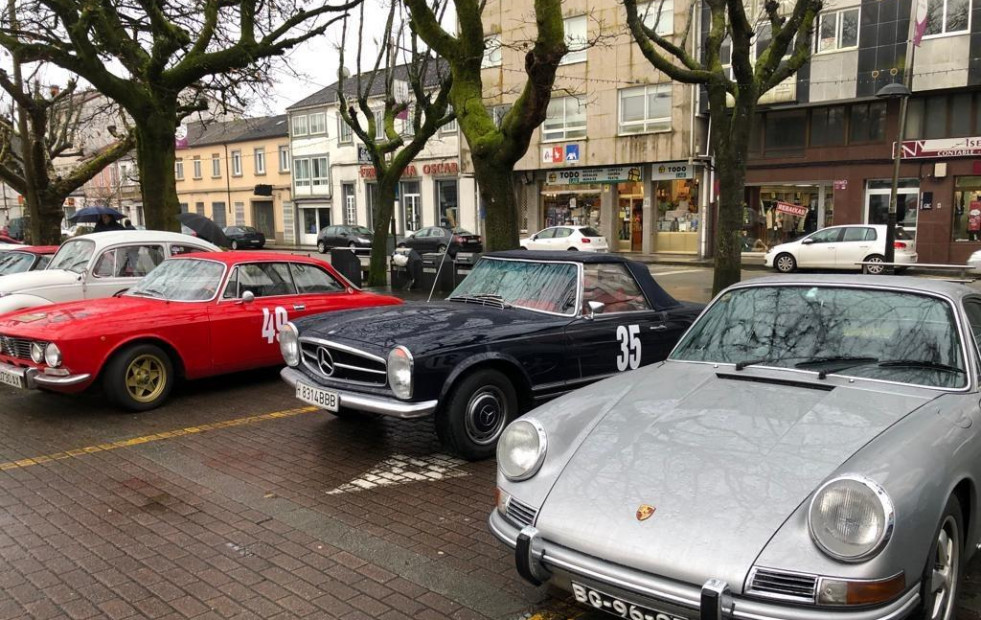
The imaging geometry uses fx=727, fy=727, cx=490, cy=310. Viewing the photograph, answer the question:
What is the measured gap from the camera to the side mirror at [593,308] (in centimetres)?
578

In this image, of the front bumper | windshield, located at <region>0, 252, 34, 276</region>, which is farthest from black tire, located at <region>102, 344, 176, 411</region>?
windshield, located at <region>0, 252, 34, 276</region>

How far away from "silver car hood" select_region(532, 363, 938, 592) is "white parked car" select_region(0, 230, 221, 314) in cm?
837

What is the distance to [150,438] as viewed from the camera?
6.08 meters

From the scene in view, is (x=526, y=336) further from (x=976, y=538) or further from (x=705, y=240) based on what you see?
(x=705, y=240)

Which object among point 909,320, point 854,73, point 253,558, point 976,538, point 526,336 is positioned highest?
point 854,73

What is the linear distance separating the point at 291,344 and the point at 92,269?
16.3 ft

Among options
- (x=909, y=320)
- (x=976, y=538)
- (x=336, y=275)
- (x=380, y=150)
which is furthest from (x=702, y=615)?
(x=380, y=150)

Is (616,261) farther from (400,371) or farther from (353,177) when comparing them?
(353,177)

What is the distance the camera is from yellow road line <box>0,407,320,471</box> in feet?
18.0

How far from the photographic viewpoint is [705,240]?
97.1ft

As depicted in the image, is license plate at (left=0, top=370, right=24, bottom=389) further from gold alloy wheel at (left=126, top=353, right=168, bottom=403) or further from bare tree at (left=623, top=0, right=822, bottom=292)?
bare tree at (left=623, top=0, right=822, bottom=292)

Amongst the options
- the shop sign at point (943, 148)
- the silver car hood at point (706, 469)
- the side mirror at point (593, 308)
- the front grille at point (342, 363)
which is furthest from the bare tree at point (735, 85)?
the shop sign at point (943, 148)

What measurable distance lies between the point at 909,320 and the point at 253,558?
11.8ft

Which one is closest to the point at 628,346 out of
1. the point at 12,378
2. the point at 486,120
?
the point at 12,378
